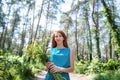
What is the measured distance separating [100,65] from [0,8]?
2363cm

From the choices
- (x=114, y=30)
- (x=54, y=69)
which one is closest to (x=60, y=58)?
(x=54, y=69)

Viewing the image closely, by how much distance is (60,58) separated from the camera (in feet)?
10.4

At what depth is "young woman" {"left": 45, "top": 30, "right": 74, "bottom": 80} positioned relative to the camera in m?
3.05

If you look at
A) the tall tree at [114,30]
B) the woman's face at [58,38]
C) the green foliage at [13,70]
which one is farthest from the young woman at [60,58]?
the tall tree at [114,30]

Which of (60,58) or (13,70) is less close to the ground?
(60,58)

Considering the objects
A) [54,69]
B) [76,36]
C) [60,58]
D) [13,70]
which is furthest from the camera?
[76,36]

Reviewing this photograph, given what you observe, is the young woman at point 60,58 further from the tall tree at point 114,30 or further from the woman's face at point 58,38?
the tall tree at point 114,30

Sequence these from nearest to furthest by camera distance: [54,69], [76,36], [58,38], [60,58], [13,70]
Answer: [54,69] < [60,58] < [58,38] < [13,70] < [76,36]

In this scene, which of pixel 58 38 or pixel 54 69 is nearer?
pixel 54 69

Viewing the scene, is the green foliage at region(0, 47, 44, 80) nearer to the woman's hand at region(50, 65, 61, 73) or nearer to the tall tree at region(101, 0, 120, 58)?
the woman's hand at region(50, 65, 61, 73)

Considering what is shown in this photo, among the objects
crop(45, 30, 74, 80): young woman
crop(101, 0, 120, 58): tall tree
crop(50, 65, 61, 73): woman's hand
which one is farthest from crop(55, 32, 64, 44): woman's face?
crop(101, 0, 120, 58): tall tree

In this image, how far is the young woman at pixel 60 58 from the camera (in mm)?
3051

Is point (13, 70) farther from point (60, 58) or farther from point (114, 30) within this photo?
point (114, 30)

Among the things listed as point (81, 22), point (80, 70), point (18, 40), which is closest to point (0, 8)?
point (81, 22)
